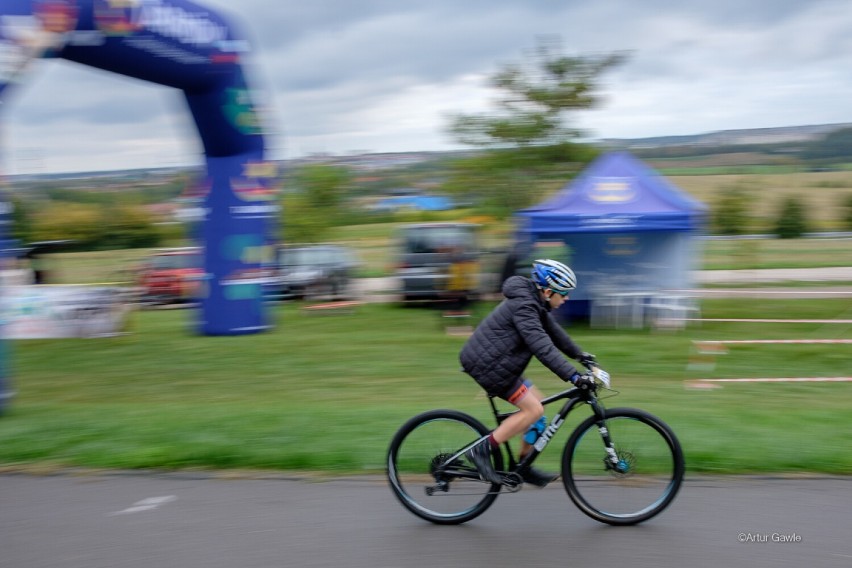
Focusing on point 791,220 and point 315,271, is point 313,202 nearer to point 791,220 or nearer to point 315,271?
point 315,271

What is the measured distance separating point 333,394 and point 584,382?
536cm

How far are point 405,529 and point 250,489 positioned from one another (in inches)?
54.3

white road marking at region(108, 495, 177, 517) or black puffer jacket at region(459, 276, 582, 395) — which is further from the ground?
black puffer jacket at region(459, 276, 582, 395)

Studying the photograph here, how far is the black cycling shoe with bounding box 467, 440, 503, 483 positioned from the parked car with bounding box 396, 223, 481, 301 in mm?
12280

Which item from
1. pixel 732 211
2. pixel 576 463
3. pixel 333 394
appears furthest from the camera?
pixel 732 211

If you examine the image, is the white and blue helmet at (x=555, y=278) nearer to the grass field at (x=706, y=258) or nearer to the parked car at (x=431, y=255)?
the parked car at (x=431, y=255)

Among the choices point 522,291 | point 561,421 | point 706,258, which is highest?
point 522,291

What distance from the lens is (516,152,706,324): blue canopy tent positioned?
48.4 ft

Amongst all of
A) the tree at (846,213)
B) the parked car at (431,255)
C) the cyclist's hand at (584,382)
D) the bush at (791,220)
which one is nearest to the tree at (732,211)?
the parked car at (431,255)

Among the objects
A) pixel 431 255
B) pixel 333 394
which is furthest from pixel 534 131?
pixel 333 394

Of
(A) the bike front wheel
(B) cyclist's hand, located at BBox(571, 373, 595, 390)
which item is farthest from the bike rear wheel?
(B) cyclist's hand, located at BBox(571, 373, 595, 390)

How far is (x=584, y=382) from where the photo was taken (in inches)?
203

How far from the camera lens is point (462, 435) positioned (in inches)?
213

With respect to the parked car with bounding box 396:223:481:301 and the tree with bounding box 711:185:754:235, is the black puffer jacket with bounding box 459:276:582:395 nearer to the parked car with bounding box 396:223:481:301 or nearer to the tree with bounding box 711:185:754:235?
the parked car with bounding box 396:223:481:301
